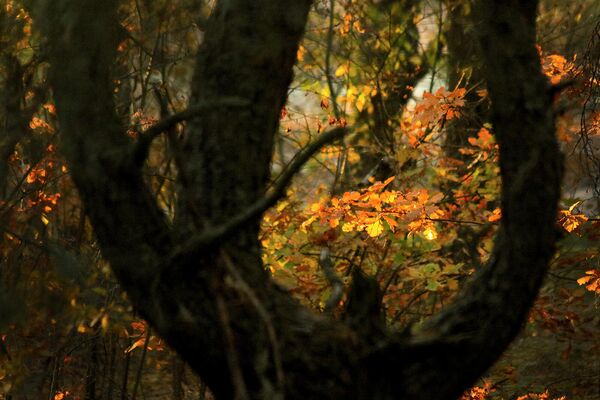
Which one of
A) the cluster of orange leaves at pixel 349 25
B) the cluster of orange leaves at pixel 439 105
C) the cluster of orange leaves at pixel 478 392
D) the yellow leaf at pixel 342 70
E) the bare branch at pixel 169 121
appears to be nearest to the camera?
the bare branch at pixel 169 121

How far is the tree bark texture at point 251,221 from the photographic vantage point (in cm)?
215

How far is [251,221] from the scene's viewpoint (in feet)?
7.36

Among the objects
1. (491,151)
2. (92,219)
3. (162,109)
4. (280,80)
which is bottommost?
(92,219)

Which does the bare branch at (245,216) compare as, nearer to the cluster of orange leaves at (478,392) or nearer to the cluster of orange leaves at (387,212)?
the cluster of orange leaves at (387,212)

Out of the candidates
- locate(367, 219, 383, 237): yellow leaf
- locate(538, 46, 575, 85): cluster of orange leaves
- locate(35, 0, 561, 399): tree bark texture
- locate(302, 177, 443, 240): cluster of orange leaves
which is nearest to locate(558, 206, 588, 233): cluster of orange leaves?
locate(302, 177, 443, 240): cluster of orange leaves

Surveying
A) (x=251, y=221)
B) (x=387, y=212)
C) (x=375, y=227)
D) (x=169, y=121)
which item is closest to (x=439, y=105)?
(x=387, y=212)

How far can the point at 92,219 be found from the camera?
2215mm

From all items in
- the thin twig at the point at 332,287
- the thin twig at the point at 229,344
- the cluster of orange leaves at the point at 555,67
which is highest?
the cluster of orange leaves at the point at 555,67

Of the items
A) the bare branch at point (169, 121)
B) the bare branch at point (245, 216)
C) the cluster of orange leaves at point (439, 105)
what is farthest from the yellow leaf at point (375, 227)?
the bare branch at point (169, 121)

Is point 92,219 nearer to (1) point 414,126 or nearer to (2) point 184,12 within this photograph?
(2) point 184,12

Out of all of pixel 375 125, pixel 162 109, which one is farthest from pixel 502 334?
pixel 375 125

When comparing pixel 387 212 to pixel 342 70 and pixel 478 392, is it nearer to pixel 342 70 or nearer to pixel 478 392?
pixel 478 392

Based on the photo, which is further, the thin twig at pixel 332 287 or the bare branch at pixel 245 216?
the thin twig at pixel 332 287

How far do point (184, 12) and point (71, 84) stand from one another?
3.36 meters
